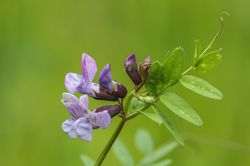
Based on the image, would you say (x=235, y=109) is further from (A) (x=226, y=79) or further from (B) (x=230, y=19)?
(B) (x=230, y=19)

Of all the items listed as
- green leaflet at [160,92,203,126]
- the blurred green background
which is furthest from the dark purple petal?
the blurred green background

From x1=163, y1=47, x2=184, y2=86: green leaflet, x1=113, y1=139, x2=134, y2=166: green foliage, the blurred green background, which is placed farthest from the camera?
the blurred green background

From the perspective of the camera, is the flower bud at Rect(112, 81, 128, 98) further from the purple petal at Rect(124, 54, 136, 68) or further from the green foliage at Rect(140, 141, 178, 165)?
the green foliage at Rect(140, 141, 178, 165)

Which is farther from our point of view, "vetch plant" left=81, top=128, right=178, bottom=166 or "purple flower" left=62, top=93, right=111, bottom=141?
"vetch plant" left=81, top=128, right=178, bottom=166

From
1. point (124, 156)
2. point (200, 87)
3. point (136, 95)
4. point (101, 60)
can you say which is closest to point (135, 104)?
point (136, 95)

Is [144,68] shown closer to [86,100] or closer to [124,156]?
[86,100]

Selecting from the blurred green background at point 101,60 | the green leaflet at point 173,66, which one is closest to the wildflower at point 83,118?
the green leaflet at point 173,66

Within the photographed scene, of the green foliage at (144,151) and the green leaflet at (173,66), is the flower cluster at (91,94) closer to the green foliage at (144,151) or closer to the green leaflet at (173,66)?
the green leaflet at (173,66)
